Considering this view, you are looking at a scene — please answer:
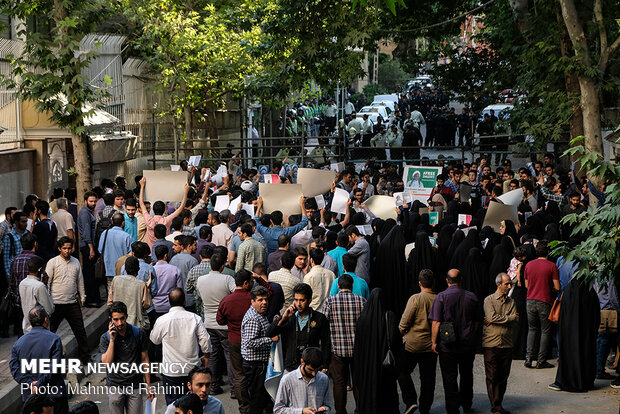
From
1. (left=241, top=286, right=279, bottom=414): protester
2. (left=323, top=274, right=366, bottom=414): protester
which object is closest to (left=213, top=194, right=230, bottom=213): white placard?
(left=323, top=274, right=366, bottom=414): protester

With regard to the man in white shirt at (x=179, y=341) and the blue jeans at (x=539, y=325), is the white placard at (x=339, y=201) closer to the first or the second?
the blue jeans at (x=539, y=325)

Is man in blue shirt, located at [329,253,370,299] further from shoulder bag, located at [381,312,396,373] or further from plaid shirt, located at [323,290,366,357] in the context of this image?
shoulder bag, located at [381,312,396,373]

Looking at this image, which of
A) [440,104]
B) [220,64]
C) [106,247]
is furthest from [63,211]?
[440,104]

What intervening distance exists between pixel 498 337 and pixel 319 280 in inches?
83.6

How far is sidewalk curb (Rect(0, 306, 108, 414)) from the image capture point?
10086 mm

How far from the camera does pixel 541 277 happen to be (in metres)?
11.6

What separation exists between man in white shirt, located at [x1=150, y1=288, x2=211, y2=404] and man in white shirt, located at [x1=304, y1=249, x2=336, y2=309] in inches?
82.7

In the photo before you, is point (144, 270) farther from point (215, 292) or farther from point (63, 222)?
point (63, 222)

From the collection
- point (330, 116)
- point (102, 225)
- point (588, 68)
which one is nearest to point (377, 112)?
point (330, 116)

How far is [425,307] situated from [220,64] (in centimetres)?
1467

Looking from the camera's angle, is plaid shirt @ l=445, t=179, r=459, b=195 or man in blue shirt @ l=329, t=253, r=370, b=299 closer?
man in blue shirt @ l=329, t=253, r=370, b=299

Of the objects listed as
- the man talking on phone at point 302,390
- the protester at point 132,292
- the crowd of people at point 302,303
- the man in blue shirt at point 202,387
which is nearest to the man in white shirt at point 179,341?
the crowd of people at point 302,303

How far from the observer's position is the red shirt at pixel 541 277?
11.6 metres

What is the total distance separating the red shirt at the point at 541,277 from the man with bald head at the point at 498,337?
164 centimetres
